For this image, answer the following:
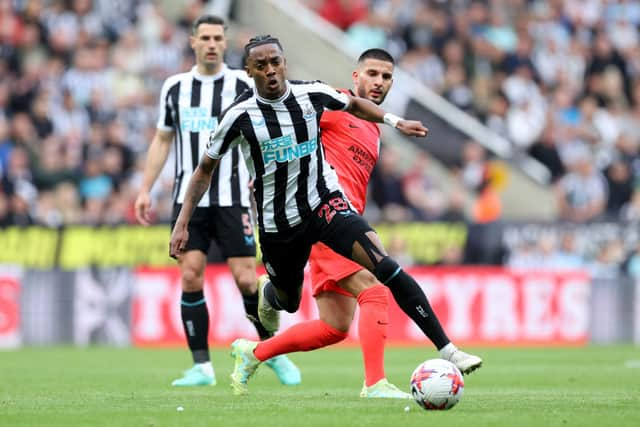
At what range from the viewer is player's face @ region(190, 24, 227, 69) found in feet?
33.9

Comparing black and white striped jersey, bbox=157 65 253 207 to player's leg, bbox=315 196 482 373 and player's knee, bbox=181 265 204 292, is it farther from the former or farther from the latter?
player's leg, bbox=315 196 482 373

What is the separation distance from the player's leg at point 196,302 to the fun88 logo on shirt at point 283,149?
2.15 m

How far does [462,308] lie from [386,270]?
9816mm

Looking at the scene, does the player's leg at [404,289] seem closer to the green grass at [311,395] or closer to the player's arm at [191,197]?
the green grass at [311,395]

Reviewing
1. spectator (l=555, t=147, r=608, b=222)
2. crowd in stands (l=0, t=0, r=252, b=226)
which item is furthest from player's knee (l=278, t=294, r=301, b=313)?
spectator (l=555, t=147, r=608, b=222)

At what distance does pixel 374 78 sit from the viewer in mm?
9062

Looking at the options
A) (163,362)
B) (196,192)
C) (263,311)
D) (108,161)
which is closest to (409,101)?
(108,161)

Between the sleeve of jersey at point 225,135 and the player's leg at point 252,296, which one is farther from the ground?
the sleeve of jersey at point 225,135

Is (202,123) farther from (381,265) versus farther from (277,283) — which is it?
(381,265)

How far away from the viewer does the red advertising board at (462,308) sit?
690 inches

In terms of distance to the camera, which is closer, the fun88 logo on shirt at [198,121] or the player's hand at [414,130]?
the player's hand at [414,130]

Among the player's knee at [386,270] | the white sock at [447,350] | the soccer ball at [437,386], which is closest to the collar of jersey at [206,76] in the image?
the player's knee at [386,270]

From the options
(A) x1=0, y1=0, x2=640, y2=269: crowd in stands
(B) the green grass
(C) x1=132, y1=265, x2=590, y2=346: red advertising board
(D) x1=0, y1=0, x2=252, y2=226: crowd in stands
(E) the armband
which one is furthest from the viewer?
(A) x1=0, y1=0, x2=640, y2=269: crowd in stands

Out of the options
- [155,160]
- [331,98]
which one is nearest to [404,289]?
[331,98]
